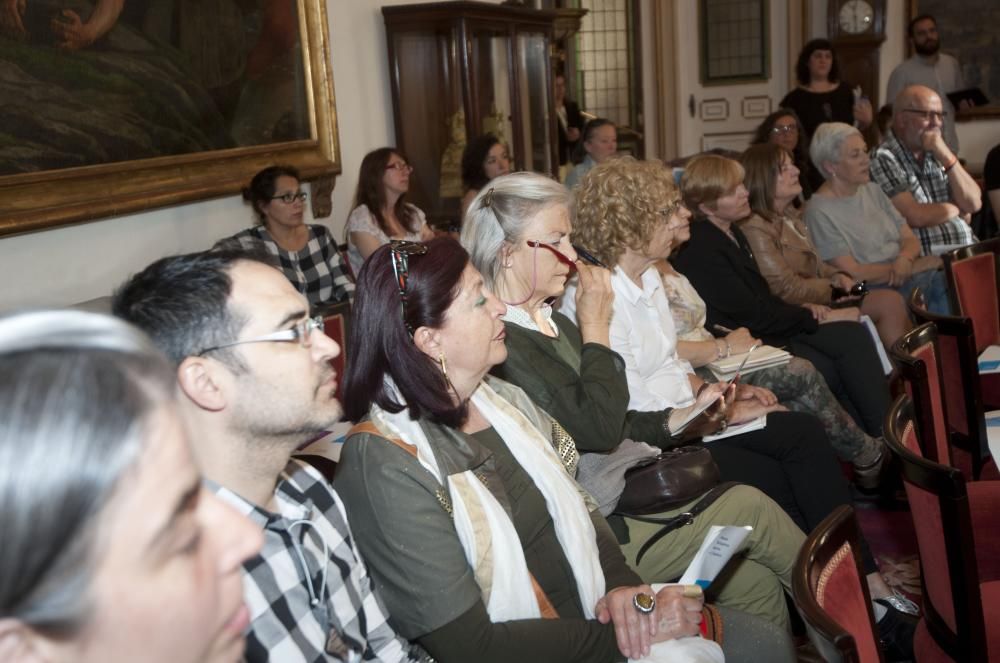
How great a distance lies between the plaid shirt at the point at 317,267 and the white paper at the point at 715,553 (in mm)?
3085

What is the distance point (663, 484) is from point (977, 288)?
1869mm

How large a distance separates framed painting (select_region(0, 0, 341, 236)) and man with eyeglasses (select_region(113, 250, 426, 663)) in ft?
7.11

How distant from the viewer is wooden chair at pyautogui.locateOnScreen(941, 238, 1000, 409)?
3.57 metres

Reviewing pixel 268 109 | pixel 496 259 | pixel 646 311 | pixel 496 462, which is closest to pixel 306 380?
pixel 496 462

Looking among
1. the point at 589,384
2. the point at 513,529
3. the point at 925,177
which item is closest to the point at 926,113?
the point at 925,177

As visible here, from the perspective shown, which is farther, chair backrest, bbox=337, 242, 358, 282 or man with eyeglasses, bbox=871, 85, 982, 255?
man with eyeglasses, bbox=871, 85, 982, 255

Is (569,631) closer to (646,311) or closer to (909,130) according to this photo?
(646,311)

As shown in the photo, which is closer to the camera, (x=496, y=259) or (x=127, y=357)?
(x=127, y=357)

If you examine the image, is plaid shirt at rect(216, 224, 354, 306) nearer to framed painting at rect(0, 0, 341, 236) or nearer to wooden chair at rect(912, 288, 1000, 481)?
framed painting at rect(0, 0, 341, 236)

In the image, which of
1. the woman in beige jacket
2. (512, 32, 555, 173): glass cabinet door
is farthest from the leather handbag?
(512, 32, 555, 173): glass cabinet door

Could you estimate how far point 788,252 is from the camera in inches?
185

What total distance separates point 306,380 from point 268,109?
376 cm

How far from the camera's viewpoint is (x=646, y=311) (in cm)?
324

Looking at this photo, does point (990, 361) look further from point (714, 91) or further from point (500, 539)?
point (714, 91)
